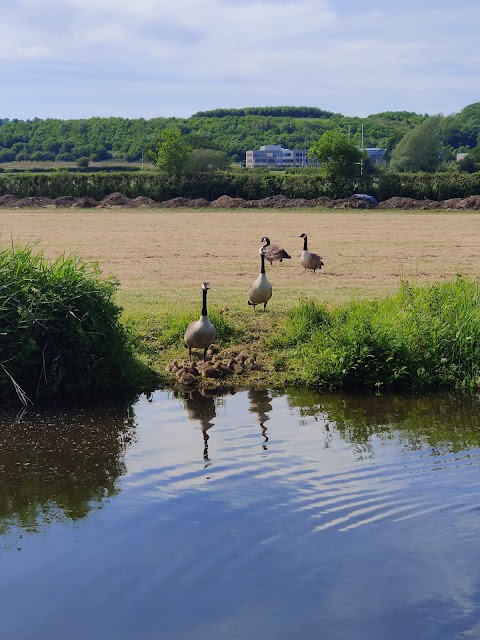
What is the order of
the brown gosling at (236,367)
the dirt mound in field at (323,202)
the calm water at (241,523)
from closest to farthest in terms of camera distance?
the calm water at (241,523) → the brown gosling at (236,367) → the dirt mound in field at (323,202)

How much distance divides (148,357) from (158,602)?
332 inches

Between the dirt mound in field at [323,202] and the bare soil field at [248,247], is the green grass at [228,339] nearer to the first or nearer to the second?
the bare soil field at [248,247]

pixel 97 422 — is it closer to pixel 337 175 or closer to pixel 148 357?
pixel 148 357

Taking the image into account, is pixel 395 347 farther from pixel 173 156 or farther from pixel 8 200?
pixel 173 156

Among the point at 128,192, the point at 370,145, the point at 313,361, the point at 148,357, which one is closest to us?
the point at 313,361

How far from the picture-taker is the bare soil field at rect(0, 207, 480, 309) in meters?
22.2

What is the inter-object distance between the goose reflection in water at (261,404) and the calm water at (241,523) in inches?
2.8

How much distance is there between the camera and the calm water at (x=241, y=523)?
7.21m

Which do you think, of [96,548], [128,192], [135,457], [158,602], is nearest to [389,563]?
[158,602]

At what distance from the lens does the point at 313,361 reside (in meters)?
14.7

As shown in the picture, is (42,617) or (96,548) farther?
(96,548)

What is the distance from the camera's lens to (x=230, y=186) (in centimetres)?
7175

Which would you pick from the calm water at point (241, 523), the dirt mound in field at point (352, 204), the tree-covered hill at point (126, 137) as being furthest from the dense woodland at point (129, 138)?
the calm water at point (241, 523)

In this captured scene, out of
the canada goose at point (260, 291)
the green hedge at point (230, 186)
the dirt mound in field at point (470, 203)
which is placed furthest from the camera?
the green hedge at point (230, 186)
